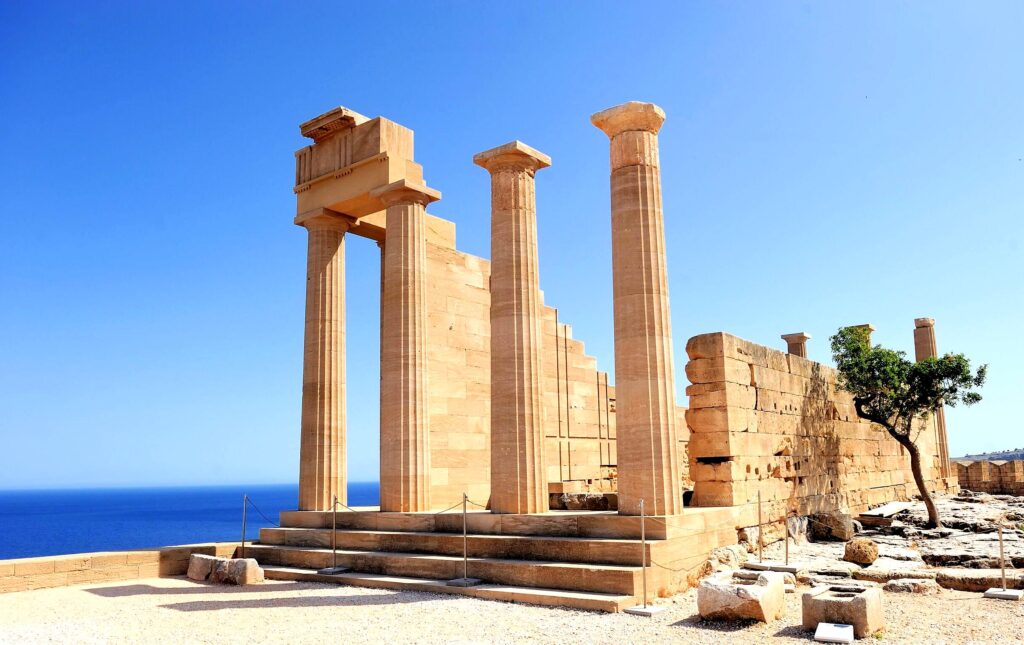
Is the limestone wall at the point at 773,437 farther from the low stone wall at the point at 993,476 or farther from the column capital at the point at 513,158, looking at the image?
the low stone wall at the point at 993,476

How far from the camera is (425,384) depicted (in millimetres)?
18000

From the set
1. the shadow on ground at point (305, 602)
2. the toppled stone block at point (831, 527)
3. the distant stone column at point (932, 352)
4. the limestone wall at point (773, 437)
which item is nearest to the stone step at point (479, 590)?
the shadow on ground at point (305, 602)

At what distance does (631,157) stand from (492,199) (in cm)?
309

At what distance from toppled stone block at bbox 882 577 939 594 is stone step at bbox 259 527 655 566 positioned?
3.94m

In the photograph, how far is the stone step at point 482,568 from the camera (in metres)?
12.2

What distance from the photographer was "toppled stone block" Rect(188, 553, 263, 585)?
1553 centimetres

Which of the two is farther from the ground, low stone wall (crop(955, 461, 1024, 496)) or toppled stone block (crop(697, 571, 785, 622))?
low stone wall (crop(955, 461, 1024, 496))

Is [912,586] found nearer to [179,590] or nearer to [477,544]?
[477,544]

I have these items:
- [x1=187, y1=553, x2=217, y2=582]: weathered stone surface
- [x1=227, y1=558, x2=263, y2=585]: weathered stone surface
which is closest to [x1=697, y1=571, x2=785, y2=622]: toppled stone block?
[x1=227, y1=558, x2=263, y2=585]: weathered stone surface

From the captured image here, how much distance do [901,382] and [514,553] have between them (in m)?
14.0

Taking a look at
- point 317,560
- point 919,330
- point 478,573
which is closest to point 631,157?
point 478,573

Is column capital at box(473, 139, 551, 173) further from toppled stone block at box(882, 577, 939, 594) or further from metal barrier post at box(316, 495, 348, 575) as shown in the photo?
toppled stone block at box(882, 577, 939, 594)

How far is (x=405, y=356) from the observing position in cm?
1781

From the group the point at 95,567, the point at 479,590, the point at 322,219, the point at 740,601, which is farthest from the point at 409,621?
the point at 322,219
